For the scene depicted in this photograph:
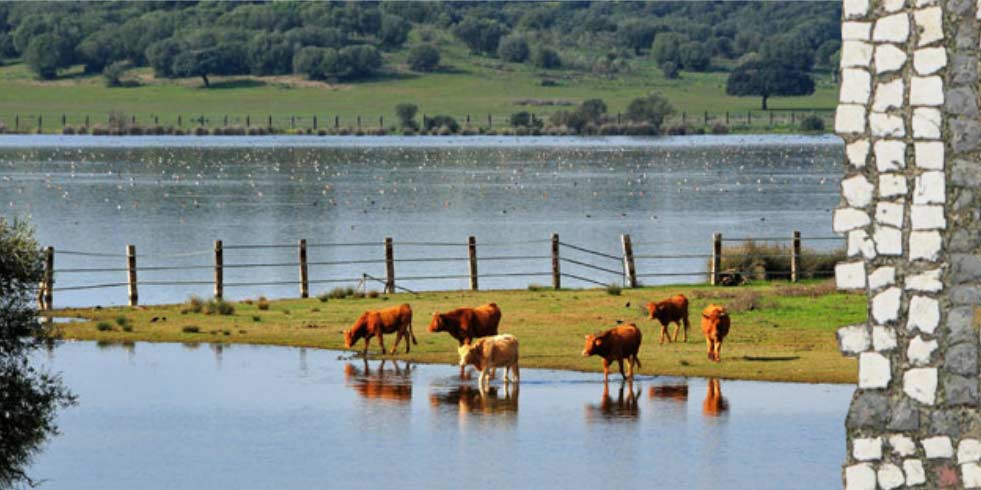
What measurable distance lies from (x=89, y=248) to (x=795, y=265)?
122ft

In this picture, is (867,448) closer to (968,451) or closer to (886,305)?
(968,451)

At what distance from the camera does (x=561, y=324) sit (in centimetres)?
3703

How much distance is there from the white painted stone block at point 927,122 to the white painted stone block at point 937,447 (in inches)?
82.3

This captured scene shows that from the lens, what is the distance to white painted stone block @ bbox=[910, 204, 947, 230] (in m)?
13.2

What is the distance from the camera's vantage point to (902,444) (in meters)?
13.4

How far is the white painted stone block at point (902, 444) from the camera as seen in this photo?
1341 centimetres

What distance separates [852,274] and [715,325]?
57.9 feet

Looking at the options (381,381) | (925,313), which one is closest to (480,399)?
(381,381)

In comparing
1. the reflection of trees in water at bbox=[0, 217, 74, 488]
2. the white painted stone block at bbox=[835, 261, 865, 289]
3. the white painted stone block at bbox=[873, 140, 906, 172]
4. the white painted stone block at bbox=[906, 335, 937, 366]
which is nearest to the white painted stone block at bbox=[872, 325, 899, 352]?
the white painted stone block at bbox=[906, 335, 937, 366]

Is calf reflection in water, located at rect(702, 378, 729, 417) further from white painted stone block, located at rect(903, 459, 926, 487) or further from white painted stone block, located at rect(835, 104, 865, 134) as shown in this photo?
white painted stone block, located at rect(835, 104, 865, 134)

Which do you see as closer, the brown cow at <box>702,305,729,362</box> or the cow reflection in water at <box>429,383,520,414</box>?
the cow reflection in water at <box>429,383,520,414</box>

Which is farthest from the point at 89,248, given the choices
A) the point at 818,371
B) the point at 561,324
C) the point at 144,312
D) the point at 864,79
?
the point at 864,79

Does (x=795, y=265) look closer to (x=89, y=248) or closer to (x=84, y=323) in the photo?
(x=84, y=323)

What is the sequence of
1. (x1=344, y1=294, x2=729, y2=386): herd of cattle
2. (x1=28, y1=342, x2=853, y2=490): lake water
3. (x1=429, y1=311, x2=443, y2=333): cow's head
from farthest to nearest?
(x1=429, y1=311, x2=443, y2=333): cow's head, (x1=344, y1=294, x2=729, y2=386): herd of cattle, (x1=28, y1=342, x2=853, y2=490): lake water
